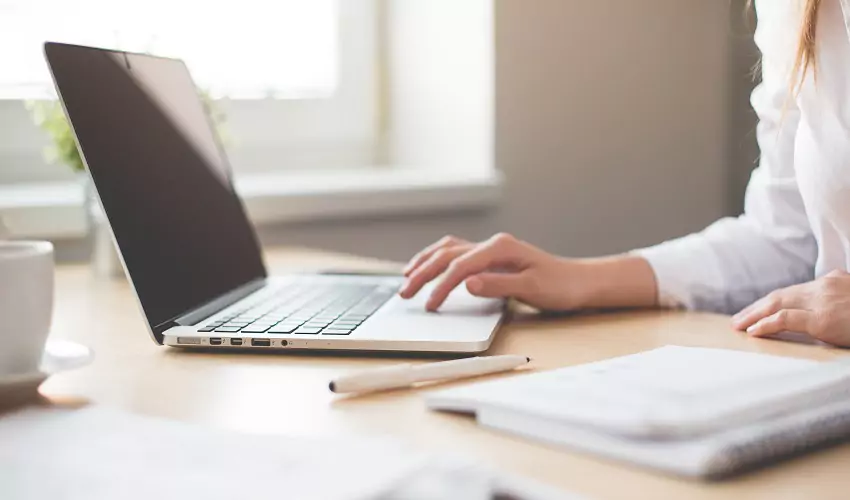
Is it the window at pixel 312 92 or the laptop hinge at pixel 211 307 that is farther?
the window at pixel 312 92

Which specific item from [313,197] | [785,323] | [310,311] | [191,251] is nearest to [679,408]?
[785,323]

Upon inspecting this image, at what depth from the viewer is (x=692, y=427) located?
1.59ft

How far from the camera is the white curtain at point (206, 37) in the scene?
146cm

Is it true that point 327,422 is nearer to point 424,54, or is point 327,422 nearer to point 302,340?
point 302,340

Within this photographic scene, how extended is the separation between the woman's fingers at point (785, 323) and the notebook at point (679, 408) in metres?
0.18

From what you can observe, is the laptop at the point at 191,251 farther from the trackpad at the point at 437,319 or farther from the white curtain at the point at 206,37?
the white curtain at the point at 206,37

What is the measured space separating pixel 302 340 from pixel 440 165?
1046mm

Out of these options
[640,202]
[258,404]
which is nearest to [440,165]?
[640,202]

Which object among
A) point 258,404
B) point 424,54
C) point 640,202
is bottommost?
point 640,202

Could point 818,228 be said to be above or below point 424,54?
below

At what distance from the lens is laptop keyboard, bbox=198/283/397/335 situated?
2.60 ft

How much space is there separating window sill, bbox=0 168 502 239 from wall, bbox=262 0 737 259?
1.3 inches

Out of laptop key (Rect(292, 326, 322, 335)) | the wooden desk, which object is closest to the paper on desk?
the wooden desk

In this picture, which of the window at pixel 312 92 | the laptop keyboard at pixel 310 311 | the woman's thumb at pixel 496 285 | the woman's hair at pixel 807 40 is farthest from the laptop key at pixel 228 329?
the window at pixel 312 92
